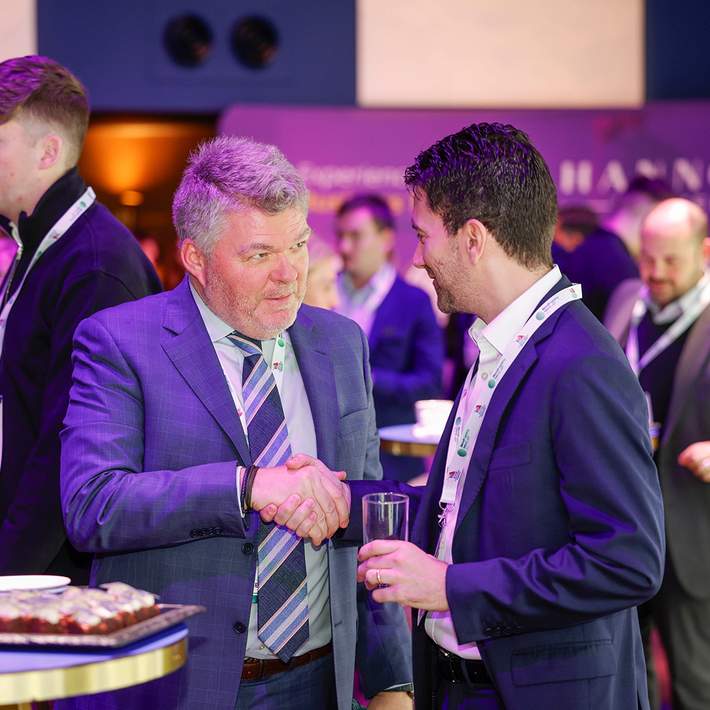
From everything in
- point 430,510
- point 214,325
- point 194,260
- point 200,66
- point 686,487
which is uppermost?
point 200,66

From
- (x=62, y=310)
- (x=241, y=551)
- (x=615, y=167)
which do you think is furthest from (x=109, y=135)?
(x=241, y=551)

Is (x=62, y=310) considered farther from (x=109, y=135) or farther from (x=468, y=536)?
(x=109, y=135)

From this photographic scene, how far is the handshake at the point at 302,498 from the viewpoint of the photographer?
6.93 feet

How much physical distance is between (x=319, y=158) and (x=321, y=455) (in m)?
5.68

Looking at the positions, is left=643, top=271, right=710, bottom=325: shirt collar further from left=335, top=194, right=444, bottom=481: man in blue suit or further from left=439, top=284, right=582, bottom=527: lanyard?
left=439, top=284, right=582, bottom=527: lanyard

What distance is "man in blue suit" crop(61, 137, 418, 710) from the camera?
213 cm

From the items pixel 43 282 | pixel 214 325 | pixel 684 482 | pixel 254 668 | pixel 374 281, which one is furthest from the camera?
pixel 374 281

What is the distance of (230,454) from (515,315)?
2.08ft

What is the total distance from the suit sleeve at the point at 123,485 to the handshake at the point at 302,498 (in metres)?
0.05

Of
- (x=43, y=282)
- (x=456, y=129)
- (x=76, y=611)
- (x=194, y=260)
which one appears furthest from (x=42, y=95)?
(x=456, y=129)

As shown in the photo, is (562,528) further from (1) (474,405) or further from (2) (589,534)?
(1) (474,405)

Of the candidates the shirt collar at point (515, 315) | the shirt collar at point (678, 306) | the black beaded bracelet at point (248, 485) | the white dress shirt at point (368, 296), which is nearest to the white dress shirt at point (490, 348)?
the shirt collar at point (515, 315)

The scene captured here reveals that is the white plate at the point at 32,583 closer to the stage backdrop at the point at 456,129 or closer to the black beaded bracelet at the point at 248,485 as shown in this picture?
the black beaded bracelet at the point at 248,485

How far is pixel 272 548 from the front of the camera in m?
2.28
